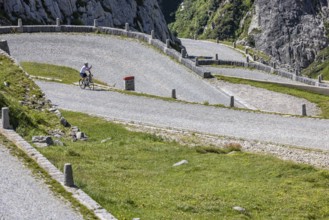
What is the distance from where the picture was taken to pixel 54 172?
64.4ft

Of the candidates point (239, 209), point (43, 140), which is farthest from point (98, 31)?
point (239, 209)

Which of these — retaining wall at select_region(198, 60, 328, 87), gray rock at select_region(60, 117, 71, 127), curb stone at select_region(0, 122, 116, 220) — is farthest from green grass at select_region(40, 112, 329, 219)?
retaining wall at select_region(198, 60, 328, 87)

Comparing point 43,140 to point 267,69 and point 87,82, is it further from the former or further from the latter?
point 267,69

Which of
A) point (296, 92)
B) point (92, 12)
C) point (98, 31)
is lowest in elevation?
point (296, 92)

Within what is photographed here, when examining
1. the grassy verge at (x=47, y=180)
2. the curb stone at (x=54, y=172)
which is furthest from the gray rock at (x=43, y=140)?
the grassy verge at (x=47, y=180)

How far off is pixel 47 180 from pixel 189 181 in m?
5.75

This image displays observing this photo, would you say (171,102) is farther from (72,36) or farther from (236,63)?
(236,63)

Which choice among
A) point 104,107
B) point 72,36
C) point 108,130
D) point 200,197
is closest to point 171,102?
point 104,107

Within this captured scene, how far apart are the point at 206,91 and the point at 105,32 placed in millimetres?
20002

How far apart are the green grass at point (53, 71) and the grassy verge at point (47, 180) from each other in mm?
24659

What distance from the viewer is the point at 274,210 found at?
65.7ft

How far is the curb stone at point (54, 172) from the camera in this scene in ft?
54.1

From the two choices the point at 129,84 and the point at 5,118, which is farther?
the point at 129,84

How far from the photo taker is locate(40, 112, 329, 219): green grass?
1902 centimetres
